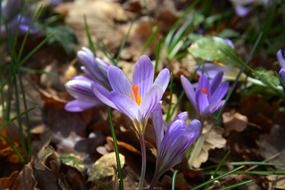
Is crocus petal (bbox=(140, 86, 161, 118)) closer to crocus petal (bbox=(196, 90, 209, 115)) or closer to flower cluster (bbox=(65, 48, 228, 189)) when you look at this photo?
flower cluster (bbox=(65, 48, 228, 189))

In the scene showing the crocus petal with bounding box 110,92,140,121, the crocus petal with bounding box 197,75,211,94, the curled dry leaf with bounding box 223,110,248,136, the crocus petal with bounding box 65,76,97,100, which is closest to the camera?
the crocus petal with bounding box 110,92,140,121

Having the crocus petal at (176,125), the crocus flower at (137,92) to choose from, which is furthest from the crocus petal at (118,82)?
the crocus petal at (176,125)

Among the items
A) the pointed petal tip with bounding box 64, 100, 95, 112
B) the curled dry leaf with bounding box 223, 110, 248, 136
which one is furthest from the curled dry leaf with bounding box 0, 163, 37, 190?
the curled dry leaf with bounding box 223, 110, 248, 136

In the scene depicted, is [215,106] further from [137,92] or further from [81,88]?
[81,88]

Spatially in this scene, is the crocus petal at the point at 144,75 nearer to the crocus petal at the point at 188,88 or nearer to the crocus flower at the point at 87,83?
the crocus petal at the point at 188,88

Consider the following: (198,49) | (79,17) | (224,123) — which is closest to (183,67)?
(198,49)

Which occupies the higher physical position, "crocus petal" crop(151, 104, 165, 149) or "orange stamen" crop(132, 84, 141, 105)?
"orange stamen" crop(132, 84, 141, 105)
